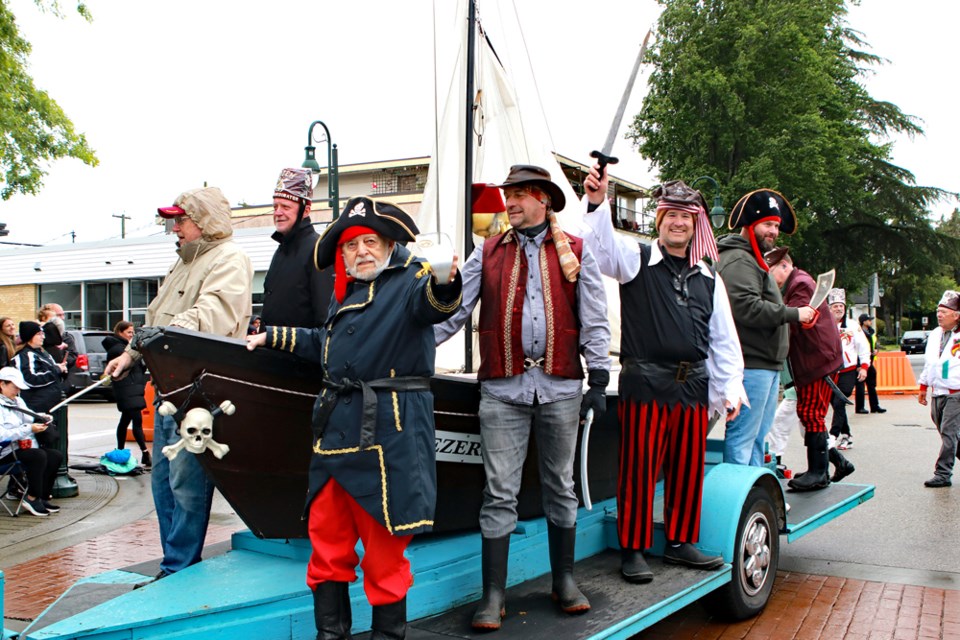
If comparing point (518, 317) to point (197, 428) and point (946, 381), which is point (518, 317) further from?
point (946, 381)

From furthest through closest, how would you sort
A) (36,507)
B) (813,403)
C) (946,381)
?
(946,381)
(36,507)
(813,403)

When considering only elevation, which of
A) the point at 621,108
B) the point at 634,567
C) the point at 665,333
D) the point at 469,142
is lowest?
the point at 634,567

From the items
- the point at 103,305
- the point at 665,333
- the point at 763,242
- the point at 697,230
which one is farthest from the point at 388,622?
the point at 103,305

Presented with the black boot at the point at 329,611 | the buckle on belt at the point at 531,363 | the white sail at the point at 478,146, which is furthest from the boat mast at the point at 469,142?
the black boot at the point at 329,611

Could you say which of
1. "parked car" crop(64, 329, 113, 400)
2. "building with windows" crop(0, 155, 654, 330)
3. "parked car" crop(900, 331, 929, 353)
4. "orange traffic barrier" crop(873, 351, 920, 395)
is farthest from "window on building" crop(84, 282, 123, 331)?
"parked car" crop(900, 331, 929, 353)

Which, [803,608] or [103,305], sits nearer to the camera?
[803,608]

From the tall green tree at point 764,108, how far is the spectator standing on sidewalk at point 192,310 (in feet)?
82.0

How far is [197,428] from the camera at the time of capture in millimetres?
3260

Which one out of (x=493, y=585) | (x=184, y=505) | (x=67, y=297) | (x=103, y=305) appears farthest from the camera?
(x=67, y=297)

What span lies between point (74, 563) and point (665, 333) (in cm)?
435

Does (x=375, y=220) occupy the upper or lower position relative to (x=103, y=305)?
upper

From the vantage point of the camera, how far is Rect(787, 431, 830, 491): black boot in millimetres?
6203

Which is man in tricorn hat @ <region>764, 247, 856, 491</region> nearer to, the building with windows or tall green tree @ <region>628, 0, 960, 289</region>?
tall green tree @ <region>628, 0, 960, 289</region>

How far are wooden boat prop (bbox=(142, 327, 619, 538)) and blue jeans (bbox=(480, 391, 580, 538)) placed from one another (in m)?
0.19
